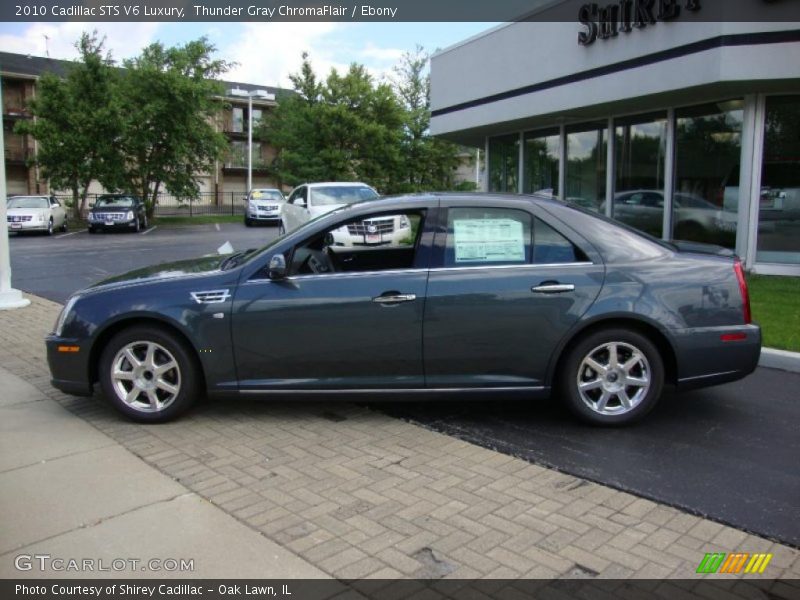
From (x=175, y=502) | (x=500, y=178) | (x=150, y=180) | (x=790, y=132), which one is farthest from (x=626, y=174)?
(x=150, y=180)

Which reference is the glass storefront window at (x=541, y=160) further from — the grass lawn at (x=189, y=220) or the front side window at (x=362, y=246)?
the grass lawn at (x=189, y=220)

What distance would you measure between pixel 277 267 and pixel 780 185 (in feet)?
Answer: 31.7

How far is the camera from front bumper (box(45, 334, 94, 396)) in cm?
501

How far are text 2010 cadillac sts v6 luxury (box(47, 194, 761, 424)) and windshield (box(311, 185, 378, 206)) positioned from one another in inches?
461

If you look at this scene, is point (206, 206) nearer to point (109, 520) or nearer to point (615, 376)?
point (615, 376)

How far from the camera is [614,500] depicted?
384 cm

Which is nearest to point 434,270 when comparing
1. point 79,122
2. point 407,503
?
point 407,503

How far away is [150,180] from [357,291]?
29.9 m

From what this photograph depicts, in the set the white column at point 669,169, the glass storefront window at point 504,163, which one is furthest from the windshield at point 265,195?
the white column at point 669,169

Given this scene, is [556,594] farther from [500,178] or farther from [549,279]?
[500,178]

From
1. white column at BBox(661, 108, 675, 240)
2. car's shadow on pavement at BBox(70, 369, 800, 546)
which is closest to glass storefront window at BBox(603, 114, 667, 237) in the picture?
white column at BBox(661, 108, 675, 240)

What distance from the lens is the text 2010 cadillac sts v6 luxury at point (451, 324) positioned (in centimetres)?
481

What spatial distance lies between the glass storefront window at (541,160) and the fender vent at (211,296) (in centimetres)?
1213

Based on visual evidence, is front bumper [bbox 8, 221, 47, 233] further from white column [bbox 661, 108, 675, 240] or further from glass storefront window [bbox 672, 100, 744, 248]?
glass storefront window [bbox 672, 100, 744, 248]
